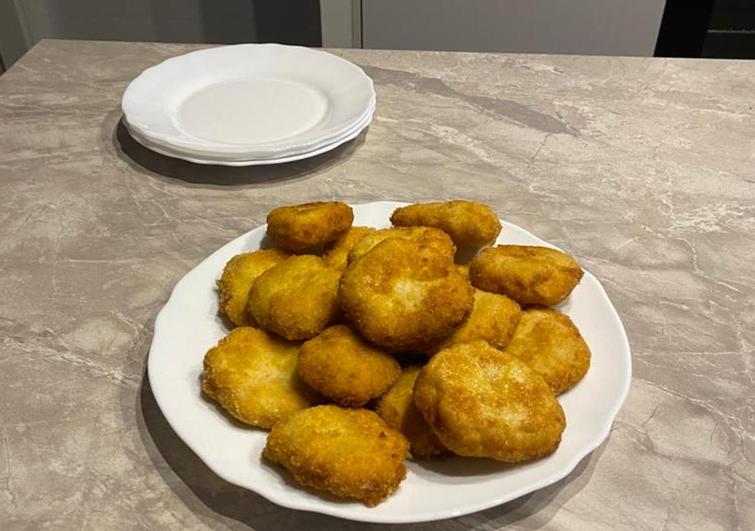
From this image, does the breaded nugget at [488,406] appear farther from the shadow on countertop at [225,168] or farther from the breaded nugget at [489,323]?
the shadow on countertop at [225,168]

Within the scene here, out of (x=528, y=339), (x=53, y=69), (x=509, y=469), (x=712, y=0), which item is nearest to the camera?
(x=509, y=469)

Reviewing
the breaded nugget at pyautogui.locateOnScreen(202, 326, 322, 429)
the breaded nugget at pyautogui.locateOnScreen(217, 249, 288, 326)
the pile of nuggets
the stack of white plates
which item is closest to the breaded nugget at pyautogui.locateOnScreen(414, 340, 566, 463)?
the pile of nuggets

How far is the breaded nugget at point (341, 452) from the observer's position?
2.01 ft

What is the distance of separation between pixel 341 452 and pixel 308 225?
0.29m

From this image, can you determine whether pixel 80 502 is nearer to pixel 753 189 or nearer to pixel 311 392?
pixel 311 392

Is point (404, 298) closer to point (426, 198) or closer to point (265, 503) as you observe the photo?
point (265, 503)

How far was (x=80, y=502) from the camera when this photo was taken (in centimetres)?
69

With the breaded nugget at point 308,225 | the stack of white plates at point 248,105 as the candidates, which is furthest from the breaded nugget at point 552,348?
the stack of white plates at point 248,105

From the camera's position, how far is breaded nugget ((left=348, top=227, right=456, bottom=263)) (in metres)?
0.78

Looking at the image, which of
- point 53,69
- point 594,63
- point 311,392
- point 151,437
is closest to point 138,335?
point 151,437

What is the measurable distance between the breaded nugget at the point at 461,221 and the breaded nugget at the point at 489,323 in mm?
112

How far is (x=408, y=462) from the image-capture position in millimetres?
661

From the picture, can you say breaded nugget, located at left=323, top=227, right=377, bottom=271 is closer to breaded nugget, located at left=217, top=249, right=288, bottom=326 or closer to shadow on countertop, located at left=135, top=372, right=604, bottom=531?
breaded nugget, located at left=217, top=249, right=288, bottom=326

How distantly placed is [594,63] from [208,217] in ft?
2.74
